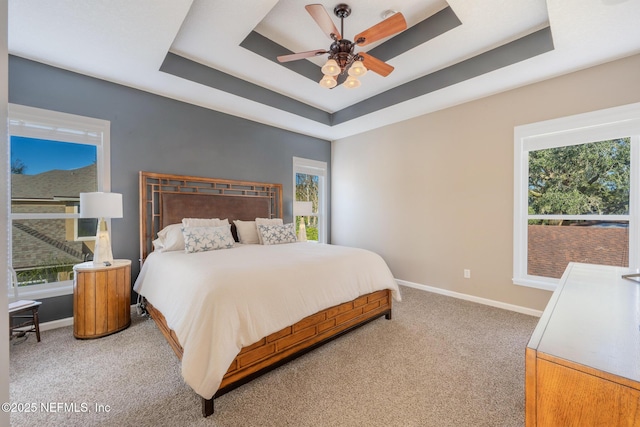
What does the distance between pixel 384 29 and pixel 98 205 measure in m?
3.08

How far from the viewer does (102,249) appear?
2729 millimetres

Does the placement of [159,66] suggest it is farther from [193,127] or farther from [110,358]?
[110,358]

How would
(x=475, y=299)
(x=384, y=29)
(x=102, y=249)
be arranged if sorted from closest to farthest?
(x=384, y=29) → (x=102, y=249) → (x=475, y=299)

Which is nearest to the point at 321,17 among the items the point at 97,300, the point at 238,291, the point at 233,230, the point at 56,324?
the point at 238,291

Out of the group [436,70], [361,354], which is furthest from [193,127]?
[361,354]

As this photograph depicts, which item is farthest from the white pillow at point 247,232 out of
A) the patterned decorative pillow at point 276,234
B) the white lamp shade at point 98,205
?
the white lamp shade at point 98,205

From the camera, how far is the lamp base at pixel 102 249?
2.71 m

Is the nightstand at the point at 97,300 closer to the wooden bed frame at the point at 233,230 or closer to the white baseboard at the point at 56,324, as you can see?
A: the wooden bed frame at the point at 233,230

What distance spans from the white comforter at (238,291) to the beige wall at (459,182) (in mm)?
1475

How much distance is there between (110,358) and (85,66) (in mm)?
2917

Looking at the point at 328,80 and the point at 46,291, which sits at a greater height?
the point at 328,80

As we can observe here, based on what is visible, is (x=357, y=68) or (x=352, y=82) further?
(x=352, y=82)

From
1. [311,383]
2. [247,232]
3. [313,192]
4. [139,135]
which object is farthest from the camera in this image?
[313,192]

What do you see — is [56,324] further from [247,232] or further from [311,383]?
[311,383]
